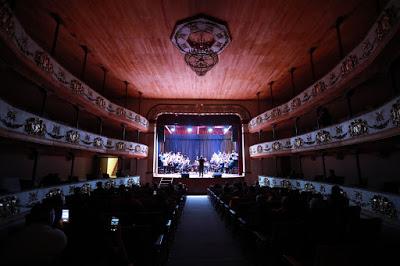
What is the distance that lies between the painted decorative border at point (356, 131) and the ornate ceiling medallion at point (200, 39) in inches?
217

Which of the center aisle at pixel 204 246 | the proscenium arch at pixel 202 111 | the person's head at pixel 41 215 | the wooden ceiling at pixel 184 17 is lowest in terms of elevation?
the center aisle at pixel 204 246

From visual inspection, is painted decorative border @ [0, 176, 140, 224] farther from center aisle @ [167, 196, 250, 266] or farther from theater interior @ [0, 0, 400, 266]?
center aisle @ [167, 196, 250, 266]

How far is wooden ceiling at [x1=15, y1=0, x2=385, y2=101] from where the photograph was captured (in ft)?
23.7

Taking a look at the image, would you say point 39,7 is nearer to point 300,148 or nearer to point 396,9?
point 396,9

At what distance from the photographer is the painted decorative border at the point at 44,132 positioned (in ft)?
18.1

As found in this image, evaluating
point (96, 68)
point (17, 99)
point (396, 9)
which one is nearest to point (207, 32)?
point (396, 9)

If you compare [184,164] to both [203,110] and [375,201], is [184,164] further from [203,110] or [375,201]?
[375,201]

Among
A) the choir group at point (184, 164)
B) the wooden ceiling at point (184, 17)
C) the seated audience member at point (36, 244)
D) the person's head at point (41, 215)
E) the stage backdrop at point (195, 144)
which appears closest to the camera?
the seated audience member at point (36, 244)

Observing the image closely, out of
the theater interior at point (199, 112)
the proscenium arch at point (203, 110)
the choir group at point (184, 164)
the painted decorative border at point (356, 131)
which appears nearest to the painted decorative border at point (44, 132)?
the theater interior at point (199, 112)

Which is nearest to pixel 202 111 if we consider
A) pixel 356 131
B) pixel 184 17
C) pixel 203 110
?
pixel 203 110

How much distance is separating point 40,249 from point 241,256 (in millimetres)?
3667

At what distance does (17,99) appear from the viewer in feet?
34.0

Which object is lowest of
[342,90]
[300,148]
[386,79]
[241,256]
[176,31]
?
[241,256]

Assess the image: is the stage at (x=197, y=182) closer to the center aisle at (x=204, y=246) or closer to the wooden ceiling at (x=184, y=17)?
the wooden ceiling at (x=184, y=17)
